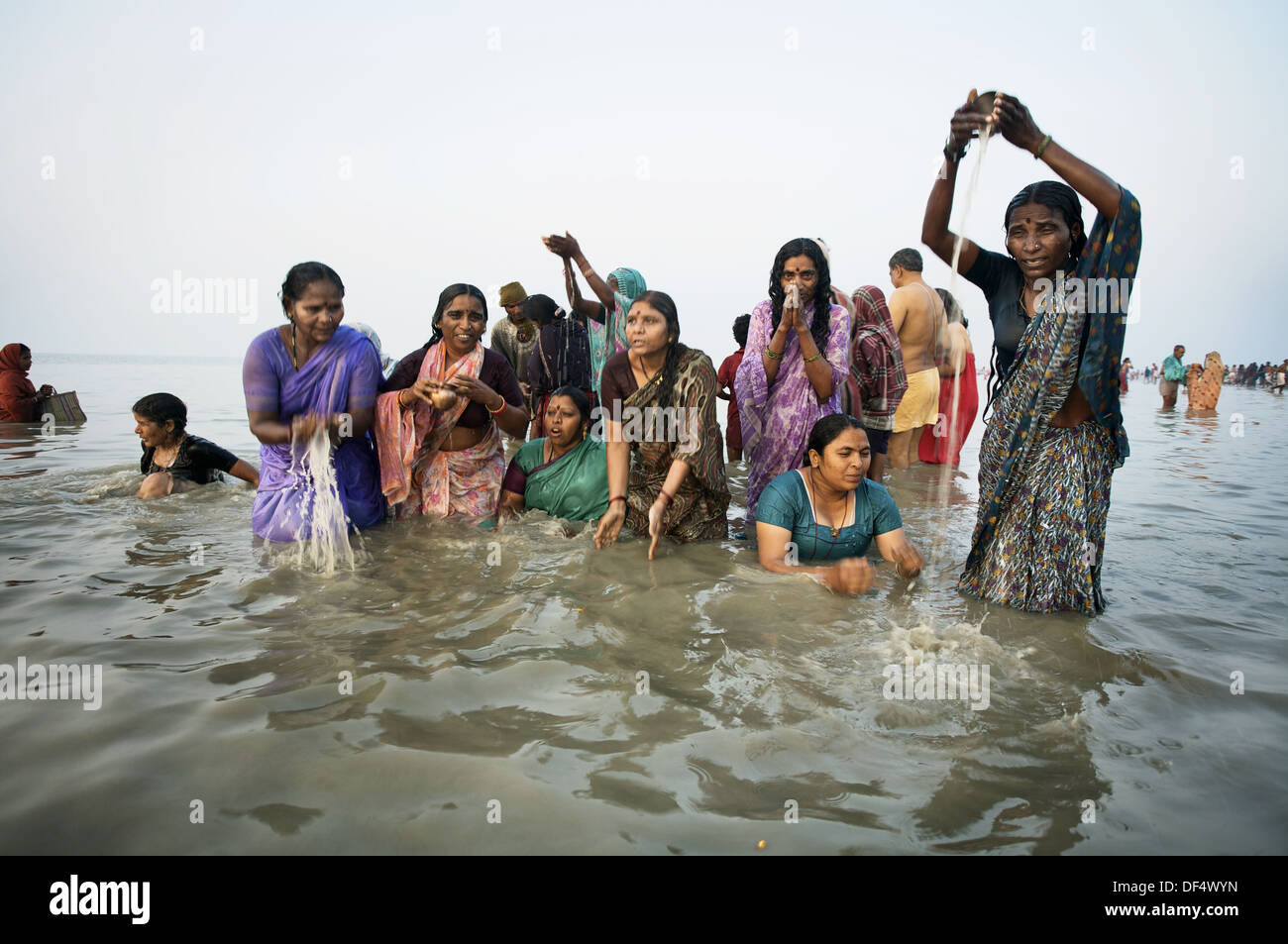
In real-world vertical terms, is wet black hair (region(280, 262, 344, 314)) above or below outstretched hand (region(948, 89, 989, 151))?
below

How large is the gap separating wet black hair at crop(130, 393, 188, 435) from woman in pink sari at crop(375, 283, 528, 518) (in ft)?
6.82

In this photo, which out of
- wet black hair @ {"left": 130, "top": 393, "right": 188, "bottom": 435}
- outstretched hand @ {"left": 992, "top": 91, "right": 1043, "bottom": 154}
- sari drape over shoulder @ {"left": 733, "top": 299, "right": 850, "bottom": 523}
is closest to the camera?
outstretched hand @ {"left": 992, "top": 91, "right": 1043, "bottom": 154}

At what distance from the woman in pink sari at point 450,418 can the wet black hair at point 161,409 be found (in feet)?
6.82

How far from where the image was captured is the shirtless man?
707cm

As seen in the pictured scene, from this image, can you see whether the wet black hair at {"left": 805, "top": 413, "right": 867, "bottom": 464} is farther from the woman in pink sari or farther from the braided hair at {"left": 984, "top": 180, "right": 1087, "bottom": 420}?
the woman in pink sari

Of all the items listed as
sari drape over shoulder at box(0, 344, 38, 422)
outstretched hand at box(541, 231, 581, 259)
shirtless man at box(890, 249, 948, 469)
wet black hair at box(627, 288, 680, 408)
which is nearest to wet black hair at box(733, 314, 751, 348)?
shirtless man at box(890, 249, 948, 469)

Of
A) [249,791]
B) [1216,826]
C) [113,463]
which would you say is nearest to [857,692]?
[1216,826]

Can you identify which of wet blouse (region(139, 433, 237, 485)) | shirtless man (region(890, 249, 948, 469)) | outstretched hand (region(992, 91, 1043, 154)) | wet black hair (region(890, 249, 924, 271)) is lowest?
wet blouse (region(139, 433, 237, 485))

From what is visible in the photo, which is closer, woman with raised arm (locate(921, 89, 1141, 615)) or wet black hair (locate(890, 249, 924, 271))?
woman with raised arm (locate(921, 89, 1141, 615))

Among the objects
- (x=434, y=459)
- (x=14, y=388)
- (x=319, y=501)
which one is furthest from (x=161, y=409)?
(x=14, y=388)

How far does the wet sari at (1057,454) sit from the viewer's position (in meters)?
3.16

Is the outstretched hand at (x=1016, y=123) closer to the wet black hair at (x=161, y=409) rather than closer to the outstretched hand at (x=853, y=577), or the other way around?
the outstretched hand at (x=853, y=577)

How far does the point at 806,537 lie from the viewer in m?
4.29

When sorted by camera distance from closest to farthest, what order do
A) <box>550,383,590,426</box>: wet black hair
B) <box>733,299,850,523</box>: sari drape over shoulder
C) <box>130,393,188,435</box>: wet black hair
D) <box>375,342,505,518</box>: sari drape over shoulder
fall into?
1. <box>733,299,850,523</box>: sari drape over shoulder
2. <box>375,342,505,518</box>: sari drape over shoulder
3. <box>550,383,590,426</box>: wet black hair
4. <box>130,393,188,435</box>: wet black hair
